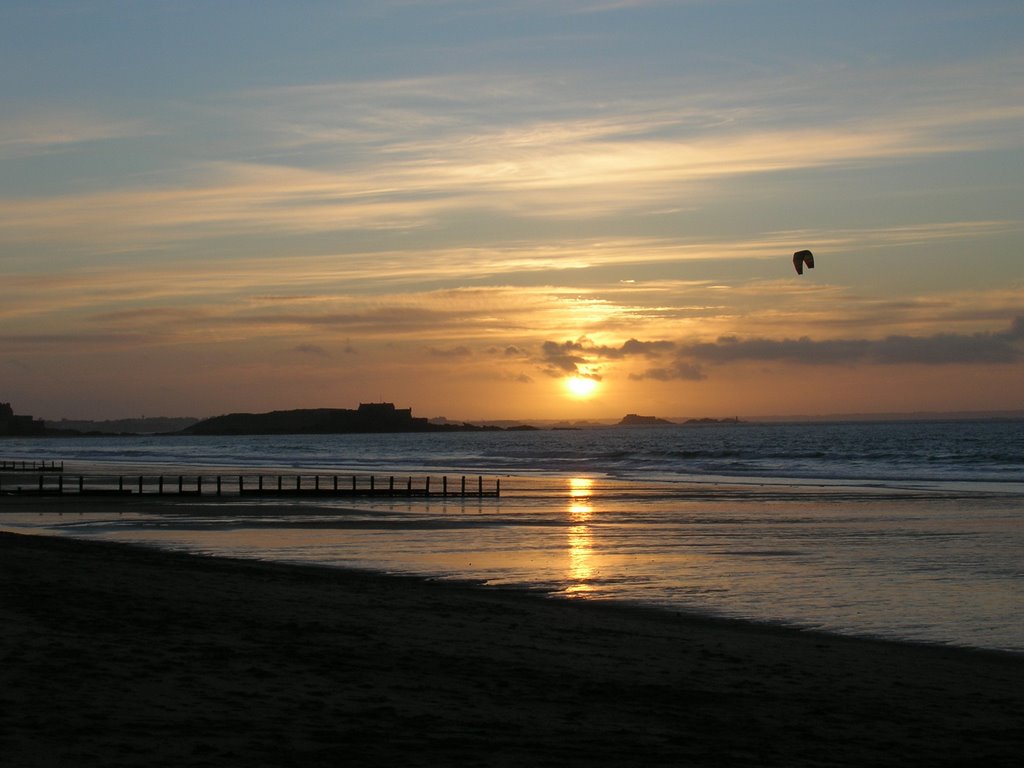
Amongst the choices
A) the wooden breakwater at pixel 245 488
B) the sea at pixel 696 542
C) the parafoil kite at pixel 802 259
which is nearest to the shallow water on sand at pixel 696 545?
the sea at pixel 696 542

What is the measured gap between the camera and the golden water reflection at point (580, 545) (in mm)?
21203

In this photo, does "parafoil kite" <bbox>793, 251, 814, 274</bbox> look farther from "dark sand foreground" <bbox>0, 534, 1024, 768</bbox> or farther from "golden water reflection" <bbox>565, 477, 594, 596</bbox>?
"dark sand foreground" <bbox>0, 534, 1024, 768</bbox>

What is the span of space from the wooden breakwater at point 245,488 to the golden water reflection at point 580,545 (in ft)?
→ 25.8

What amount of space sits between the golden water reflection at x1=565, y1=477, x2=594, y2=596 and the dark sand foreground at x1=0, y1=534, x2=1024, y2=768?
3.51 meters

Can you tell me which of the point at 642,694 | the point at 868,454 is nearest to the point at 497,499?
the point at 642,694

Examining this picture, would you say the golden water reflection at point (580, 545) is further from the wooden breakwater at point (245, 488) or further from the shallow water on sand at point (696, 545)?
the wooden breakwater at point (245, 488)

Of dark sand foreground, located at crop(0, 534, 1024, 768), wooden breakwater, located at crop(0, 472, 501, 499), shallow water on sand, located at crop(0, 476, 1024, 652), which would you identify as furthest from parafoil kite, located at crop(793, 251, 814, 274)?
wooden breakwater, located at crop(0, 472, 501, 499)

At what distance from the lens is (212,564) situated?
73.9 feet

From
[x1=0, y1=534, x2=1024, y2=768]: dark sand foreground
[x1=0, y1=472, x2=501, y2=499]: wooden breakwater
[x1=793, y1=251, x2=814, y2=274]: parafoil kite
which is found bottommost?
[x1=0, y1=472, x2=501, y2=499]: wooden breakwater

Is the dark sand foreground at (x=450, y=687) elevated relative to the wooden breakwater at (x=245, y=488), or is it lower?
elevated

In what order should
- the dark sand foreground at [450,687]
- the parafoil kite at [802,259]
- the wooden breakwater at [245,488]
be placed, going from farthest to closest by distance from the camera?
the wooden breakwater at [245,488] < the parafoil kite at [802,259] < the dark sand foreground at [450,687]

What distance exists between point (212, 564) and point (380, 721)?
45.6 ft

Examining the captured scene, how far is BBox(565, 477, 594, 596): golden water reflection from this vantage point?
21203 millimetres

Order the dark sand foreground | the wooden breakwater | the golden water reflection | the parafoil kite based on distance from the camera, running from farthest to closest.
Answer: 1. the wooden breakwater
2. the parafoil kite
3. the golden water reflection
4. the dark sand foreground
